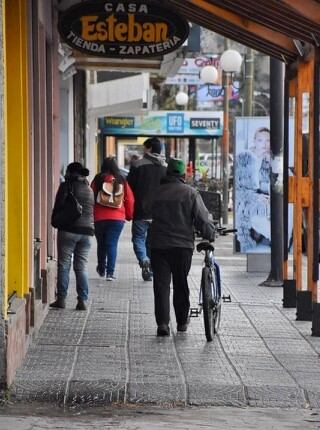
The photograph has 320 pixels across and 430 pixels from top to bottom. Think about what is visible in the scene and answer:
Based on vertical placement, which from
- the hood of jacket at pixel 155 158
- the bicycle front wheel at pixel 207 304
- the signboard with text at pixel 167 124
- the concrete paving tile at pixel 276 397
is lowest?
the concrete paving tile at pixel 276 397

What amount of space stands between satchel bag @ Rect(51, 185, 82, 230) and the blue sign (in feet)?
72.8

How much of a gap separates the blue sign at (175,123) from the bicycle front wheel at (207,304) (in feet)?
77.5

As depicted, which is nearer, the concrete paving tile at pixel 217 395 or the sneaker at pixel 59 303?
the concrete paving tile at pixel 217 395

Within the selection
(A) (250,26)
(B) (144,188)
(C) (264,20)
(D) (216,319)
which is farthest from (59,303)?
(C) (264,20)

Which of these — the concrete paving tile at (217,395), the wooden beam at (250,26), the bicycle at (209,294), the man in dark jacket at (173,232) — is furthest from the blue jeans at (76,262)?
the concrete paving tile at (217,395)

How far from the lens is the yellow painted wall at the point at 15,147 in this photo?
9.19 m

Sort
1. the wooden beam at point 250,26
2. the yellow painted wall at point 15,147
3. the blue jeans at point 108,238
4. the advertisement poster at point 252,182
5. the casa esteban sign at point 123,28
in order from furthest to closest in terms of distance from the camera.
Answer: the advertisement poster at point 252,182, the blue jeans at point 108,238, the casa esteban sign at point 123,28, the wooden beam at point 250,26, the yellow painted wall at point 15,147

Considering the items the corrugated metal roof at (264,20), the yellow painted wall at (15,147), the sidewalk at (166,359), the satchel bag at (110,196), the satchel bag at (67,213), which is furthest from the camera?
the satchel bag at (110,196)

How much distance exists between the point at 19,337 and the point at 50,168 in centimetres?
469

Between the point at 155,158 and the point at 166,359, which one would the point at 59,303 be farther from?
Result: the point at 155,158

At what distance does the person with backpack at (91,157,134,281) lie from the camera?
1512cm

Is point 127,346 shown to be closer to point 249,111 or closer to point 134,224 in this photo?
point 134,224

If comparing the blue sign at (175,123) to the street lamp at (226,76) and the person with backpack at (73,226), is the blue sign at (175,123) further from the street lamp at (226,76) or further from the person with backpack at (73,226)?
the person with backpack at (73,226)

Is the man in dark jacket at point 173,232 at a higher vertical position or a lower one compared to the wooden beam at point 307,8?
lower
